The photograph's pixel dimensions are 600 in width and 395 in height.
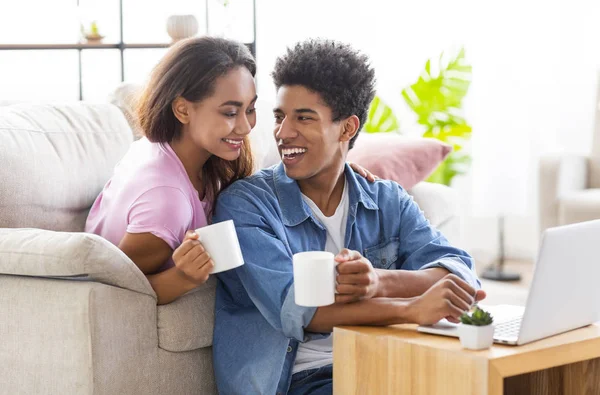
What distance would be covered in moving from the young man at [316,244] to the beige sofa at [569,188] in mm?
1819

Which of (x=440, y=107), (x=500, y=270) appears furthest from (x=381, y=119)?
(x=500, y=270)

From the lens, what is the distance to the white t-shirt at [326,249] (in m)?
1.85

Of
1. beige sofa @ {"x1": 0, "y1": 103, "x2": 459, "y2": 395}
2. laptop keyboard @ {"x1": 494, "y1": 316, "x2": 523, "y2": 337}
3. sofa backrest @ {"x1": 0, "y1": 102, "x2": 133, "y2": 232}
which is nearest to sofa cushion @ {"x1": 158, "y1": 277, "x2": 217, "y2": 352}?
beige sofa @ {"x1": 0, "y1": 103, "x2": 459, "y2": 395}

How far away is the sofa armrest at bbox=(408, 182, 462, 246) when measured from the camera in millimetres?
2779

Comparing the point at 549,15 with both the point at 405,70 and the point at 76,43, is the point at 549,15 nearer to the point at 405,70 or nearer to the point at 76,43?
the point at 405,70

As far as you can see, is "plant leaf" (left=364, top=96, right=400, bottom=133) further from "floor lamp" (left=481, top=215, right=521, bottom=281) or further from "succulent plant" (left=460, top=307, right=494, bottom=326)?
"succulent plant" (left=460, top=307, right=494, bottom=326)

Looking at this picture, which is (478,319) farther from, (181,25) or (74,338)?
(181,25)

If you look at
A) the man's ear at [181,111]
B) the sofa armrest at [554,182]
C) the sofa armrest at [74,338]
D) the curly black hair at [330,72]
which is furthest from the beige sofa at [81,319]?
the sofa armrest at [554,182]

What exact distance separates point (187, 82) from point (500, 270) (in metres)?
2.88

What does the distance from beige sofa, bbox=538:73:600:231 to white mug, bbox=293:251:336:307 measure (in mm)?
2374

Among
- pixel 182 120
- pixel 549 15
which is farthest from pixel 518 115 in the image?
pixel 182 120

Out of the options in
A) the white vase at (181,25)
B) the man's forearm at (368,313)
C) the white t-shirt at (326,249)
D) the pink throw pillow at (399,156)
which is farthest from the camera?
the white vase at (181,25)

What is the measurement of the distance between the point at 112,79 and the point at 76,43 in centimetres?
36

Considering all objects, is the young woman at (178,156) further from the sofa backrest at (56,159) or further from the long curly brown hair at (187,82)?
the sofa backrest at (56,159)
